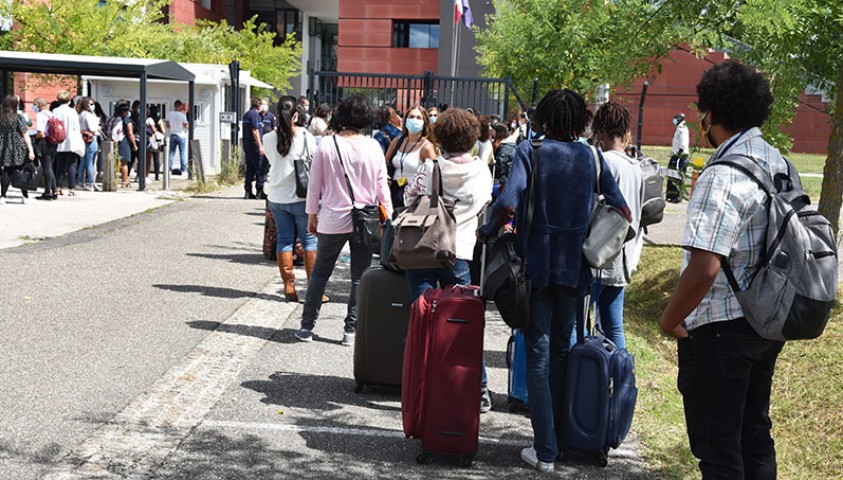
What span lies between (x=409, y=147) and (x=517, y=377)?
4491 millimetres

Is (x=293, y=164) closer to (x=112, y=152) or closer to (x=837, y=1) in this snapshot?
(x=837, y=1)

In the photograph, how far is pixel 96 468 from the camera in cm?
482

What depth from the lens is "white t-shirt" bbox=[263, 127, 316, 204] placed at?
8883mm

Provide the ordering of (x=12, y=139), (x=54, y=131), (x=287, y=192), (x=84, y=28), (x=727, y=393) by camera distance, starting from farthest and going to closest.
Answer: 1. (x=84, y=28)
2. (x=54, y=131)
3. (x=12, y=139)
4. (x=287, y=192)
5. (x=727, y=393)

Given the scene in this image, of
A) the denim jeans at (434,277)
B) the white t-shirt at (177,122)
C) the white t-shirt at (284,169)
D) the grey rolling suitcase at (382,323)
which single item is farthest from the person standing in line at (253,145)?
the denim jeans at (434,277)

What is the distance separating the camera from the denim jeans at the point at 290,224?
349 inches

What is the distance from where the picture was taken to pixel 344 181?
7457 millimetres

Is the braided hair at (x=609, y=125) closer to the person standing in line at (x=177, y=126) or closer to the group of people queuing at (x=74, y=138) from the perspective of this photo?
the group of people queuing at (x=74, y=138)

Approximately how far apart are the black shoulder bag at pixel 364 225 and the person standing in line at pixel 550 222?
250cm

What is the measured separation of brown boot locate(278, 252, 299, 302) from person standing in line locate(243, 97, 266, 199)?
8.62 m

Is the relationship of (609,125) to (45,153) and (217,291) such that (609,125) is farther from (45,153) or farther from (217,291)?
(45,153)

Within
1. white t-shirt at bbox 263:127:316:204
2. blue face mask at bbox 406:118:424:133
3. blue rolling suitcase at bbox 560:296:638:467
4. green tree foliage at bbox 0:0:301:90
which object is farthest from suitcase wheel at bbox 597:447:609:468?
green tree foliage at bbox 0:0:301:90

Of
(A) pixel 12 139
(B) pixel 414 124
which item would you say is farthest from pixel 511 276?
(A) pixel 12 139

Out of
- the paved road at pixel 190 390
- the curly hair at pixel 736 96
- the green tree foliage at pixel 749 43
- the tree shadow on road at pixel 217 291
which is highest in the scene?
the green tree foliage at pixel 749 43
